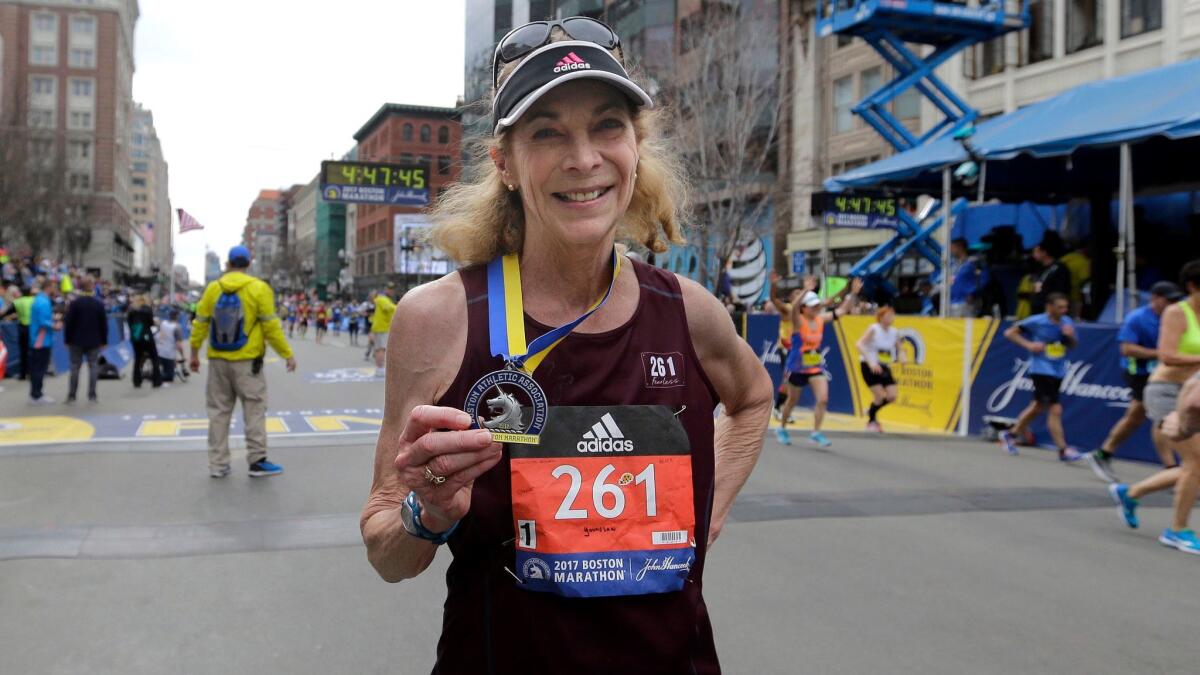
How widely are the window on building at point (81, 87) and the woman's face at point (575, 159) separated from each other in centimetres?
10436

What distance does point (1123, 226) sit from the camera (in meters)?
12.6

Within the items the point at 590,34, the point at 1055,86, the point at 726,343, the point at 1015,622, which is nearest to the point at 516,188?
the point at 590,34

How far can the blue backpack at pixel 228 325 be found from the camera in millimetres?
8227

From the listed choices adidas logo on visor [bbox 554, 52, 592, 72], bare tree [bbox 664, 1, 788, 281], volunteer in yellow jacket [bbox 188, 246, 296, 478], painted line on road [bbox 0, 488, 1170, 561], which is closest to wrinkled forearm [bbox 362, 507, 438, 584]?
adidas logo on visor [bbox 554, 52, 592, 72]

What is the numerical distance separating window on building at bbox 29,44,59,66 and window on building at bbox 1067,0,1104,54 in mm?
92238

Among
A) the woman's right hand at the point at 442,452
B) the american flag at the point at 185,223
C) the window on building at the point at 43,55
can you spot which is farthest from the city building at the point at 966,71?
the window on building at the point at 43,55

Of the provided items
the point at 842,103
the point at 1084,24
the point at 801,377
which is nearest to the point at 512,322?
the point at 801,377

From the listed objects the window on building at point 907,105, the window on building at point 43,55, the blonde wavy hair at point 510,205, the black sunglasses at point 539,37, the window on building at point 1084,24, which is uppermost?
the window on building at point 43,55

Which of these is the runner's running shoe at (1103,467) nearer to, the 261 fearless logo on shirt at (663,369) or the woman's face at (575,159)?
the 261 fearless logo on shirt at (663,369)

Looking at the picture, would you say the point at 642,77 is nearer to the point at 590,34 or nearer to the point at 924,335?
the point at 590,34

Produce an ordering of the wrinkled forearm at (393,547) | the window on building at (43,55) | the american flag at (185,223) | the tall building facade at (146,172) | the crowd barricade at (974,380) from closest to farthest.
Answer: the wrinkled forearm at (393,547) → the crowd barricade at (974,380) → the american flag at (185,223) → the window on building at (43,55) → the tall building facade at (146,172)

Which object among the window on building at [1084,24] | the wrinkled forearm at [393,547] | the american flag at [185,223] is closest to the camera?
the wrinkled forearm at [393,547]

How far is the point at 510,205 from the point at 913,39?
24.5 m

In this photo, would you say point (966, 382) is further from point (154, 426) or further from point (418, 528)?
point (418, 528)
